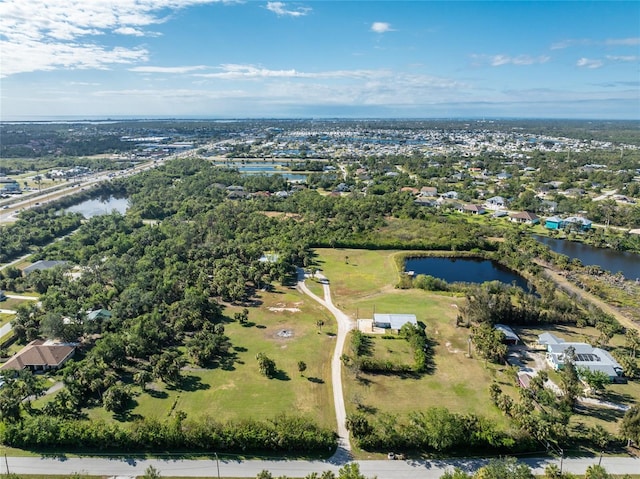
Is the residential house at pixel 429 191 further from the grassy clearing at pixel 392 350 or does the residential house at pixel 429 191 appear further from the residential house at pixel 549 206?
the grassy clearing at pixel 392 350

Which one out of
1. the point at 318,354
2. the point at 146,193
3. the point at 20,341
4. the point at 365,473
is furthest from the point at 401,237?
the point at 146,193

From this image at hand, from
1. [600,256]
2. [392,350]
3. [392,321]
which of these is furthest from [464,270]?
[392,350]

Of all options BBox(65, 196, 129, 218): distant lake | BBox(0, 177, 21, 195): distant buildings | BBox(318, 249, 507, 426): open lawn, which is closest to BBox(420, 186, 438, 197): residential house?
BBox(318, 249, 507, 426): open lawn

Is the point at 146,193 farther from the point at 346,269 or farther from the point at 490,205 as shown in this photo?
the point at 490,205

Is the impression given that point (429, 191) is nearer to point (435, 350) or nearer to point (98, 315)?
point (435, 350)

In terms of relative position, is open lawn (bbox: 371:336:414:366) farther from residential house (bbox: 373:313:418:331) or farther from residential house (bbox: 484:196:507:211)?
residential house (bbox: 484:196:507:211)

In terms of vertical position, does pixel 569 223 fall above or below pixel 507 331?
A: above
